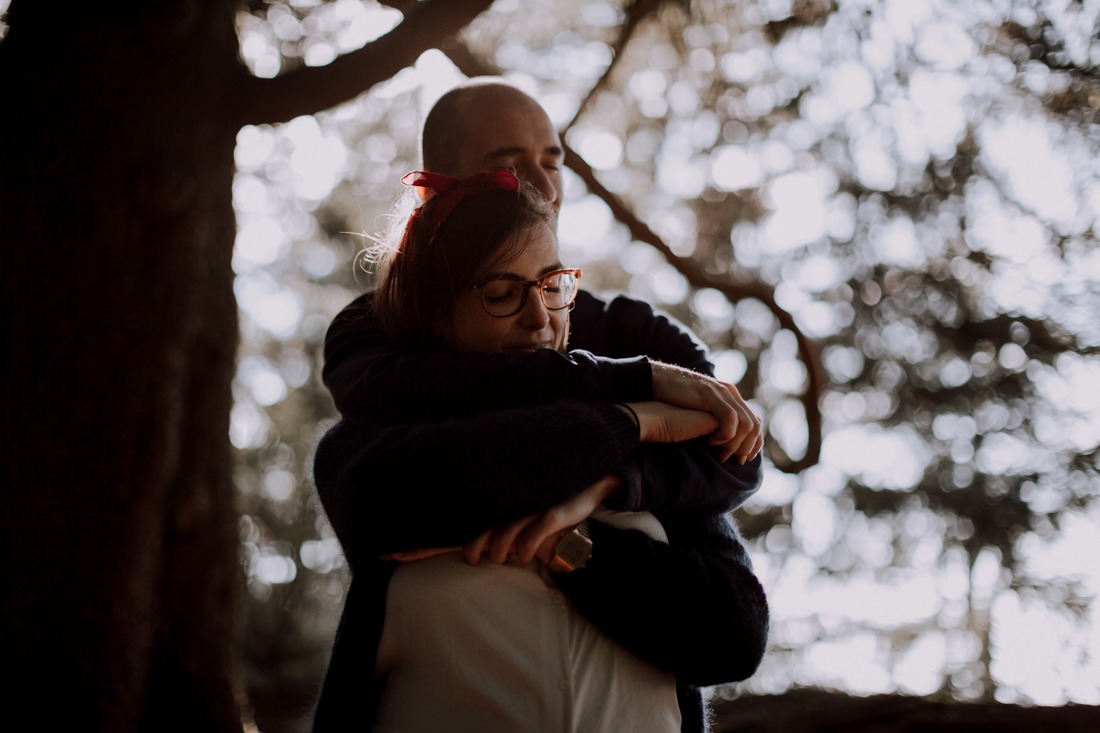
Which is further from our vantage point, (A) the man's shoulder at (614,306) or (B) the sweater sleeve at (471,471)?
(A) the man's shoulder at (614,306)

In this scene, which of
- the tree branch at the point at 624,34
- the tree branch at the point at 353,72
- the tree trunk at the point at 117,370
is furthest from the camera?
the tree branch at the point at 624,34

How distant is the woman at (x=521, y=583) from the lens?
5.09ft

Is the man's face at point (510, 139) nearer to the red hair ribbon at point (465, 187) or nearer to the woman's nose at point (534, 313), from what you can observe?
the red hair ribbon at point (465, 187)

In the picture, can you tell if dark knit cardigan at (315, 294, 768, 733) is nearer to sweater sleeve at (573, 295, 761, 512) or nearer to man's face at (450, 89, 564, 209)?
sweater sleeve at (573, 295, 761, 512)

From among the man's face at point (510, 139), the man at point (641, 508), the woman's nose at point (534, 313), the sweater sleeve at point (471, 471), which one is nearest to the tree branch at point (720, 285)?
the man's face at point (510, 139)

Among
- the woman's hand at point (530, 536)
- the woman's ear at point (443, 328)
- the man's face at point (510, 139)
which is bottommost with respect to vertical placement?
the woman's hand at point (530, 536)

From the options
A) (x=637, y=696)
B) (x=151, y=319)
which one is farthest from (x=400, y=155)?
(x=637, y=696)

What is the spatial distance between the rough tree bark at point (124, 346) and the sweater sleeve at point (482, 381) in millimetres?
1071

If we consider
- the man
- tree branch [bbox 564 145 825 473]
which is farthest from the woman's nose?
tree branch [bbox 564 145 825 473]

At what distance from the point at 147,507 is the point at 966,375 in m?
3.83

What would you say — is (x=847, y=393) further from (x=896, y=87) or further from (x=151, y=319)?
(x=151, y=319)

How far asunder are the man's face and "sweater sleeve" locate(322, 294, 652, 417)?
1.99ft

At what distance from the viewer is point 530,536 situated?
1574 mm

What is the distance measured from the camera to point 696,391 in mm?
1753
